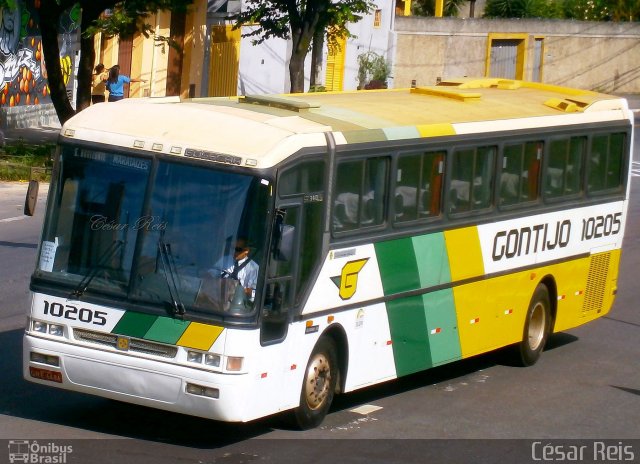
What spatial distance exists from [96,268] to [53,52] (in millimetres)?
16486

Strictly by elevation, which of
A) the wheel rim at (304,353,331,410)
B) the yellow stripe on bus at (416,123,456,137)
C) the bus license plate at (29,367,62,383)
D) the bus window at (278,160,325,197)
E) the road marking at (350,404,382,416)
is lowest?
the road marking at (350,404,382,416)

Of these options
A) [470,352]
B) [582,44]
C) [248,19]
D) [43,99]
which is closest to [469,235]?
[470,352]

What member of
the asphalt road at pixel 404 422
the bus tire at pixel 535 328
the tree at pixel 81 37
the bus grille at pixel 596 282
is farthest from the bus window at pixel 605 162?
the tree at pixel 81 37

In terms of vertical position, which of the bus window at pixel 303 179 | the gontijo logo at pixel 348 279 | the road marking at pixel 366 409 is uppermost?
the bus window at pixel 303 179

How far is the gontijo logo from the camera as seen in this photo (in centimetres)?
998

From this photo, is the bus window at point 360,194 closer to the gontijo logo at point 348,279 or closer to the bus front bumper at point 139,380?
the gontijo logo at point 348,279

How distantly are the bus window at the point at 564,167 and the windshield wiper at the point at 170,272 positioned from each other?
17.3 ft

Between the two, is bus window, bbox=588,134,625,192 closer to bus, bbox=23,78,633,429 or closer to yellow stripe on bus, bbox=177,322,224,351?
bus, bbox=23,78,633,429

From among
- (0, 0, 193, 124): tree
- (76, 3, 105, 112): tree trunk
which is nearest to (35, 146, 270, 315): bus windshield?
(0, 0, 193, 124): tree

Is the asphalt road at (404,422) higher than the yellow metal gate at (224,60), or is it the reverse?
the yellow metal gate at (224,60)

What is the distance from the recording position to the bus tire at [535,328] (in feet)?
43.0

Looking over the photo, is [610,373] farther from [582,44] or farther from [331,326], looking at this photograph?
[582,44]

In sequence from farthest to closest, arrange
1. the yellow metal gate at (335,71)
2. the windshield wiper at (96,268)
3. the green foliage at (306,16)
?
1. the yellow metal gate at (335,71)
2. the green foliage at (306,16)
3. the windshield wiper at (96,268)

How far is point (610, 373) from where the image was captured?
13.0 m
